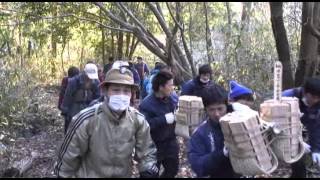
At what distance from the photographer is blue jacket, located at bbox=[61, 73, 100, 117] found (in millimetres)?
9531

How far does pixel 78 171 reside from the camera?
13.7 ft

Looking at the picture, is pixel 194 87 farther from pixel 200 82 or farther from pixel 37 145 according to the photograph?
pixel 37 145

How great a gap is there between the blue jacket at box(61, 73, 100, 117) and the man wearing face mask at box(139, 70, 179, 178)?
3455 mm

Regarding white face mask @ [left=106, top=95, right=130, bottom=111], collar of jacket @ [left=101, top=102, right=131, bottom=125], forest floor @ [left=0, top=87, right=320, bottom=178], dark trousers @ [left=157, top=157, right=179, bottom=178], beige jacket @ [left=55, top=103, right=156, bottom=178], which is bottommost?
forest floor @ [left=0, top=87, right=320, bottom=178]

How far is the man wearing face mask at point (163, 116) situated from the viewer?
600cm

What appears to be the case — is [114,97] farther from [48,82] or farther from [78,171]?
[48,82]

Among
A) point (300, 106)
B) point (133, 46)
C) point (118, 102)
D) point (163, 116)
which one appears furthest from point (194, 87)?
point (133, 46)

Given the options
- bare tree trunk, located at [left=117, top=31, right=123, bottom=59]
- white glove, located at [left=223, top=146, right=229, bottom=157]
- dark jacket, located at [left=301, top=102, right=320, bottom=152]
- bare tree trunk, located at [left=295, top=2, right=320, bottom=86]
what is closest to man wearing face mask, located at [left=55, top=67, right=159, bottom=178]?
white glove, located at [left=223, top=146, right=229, bottom=157]

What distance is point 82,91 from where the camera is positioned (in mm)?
9531

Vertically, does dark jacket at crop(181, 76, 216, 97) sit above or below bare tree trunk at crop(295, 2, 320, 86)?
below

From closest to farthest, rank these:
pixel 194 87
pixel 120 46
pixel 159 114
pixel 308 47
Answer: pixel 159 114 < pixel 194 87 < pixel 308 47 < pixel 120 46

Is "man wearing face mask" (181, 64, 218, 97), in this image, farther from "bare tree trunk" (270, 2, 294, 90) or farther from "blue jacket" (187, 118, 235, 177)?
"blue jacket" (187, 118, 235, 177)

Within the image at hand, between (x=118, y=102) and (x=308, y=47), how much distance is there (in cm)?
594

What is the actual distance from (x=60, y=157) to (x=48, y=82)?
21.1 meters
